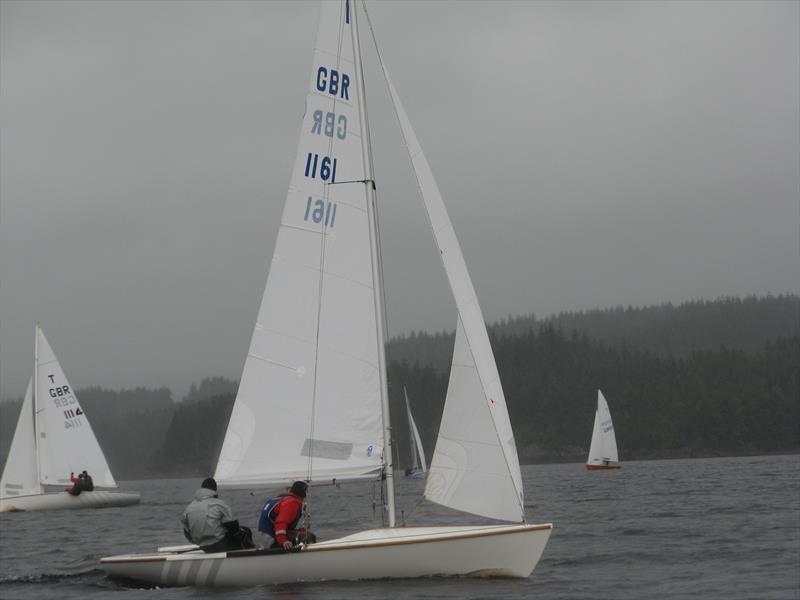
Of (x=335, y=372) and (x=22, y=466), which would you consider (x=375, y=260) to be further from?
(x=22, y=466)

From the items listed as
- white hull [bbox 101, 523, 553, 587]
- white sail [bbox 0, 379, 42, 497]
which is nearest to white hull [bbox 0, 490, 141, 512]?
white sail [bbox 0, 379, 42, 497]

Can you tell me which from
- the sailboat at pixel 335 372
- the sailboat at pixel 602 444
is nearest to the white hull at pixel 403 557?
the sailboat at pixel 335 372

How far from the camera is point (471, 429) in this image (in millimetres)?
15297

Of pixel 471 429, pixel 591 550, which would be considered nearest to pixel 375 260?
pixel 471 429

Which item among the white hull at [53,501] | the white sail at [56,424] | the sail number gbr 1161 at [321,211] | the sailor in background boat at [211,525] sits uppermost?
the sail number gbr 1161 at [321,211]

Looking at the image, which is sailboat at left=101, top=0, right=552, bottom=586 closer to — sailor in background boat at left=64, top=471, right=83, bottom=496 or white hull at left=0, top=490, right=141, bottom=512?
white hull at left=0, top=490, right=141, bottom=512

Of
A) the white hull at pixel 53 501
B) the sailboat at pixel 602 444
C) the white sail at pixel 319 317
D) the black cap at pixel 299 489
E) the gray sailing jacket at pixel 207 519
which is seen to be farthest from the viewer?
the sailboat at pixel 602 444

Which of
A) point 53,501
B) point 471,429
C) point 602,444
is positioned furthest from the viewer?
point 602,444

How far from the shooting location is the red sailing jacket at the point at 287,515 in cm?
1534

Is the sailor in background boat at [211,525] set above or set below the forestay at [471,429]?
below

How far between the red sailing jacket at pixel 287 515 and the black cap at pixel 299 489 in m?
0.06

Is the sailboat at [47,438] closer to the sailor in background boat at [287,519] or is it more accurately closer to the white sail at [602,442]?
the sailor in background boat at [287,519]

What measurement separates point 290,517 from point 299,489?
0.44 m

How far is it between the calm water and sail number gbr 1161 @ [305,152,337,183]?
621 centimetres
